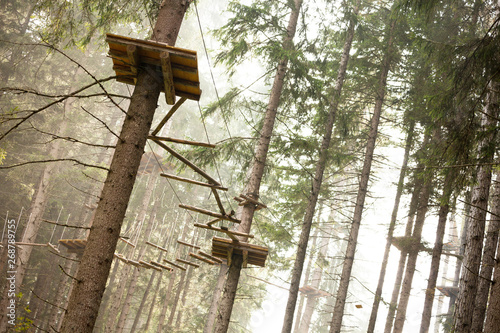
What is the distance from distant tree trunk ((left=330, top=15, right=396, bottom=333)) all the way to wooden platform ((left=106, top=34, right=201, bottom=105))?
775 centimetres

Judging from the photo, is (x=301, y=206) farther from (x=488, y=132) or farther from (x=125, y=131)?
(x=125, y=131)

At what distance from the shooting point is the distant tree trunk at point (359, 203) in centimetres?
996

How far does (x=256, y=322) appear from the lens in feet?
164

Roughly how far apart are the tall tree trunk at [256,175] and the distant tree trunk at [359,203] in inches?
152

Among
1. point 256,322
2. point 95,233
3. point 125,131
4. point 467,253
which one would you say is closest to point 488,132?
point 467,253

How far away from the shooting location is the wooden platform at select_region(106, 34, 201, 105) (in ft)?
12.0

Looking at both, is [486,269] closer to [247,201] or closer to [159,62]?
[247,201]


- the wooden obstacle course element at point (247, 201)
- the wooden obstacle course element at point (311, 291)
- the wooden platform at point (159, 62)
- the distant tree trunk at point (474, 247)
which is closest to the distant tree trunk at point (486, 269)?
the distant tree trunk at point (474, 247)

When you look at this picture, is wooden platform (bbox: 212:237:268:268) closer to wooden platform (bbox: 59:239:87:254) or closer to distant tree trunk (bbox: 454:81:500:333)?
distant tree trunk (bbox: 454:81:500:333)

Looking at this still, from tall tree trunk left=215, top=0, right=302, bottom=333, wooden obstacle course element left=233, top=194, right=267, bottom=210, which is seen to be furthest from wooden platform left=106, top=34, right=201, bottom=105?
tall tree trunk left=215, top=0, right=302, bottom=333

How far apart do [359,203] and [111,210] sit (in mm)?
8557

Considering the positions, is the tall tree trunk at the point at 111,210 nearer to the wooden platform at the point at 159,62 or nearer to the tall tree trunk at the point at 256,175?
the wooden platform at the point at 159,62

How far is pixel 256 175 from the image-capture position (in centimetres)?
822

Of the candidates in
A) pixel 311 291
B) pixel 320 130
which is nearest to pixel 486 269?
pixel 320 130
